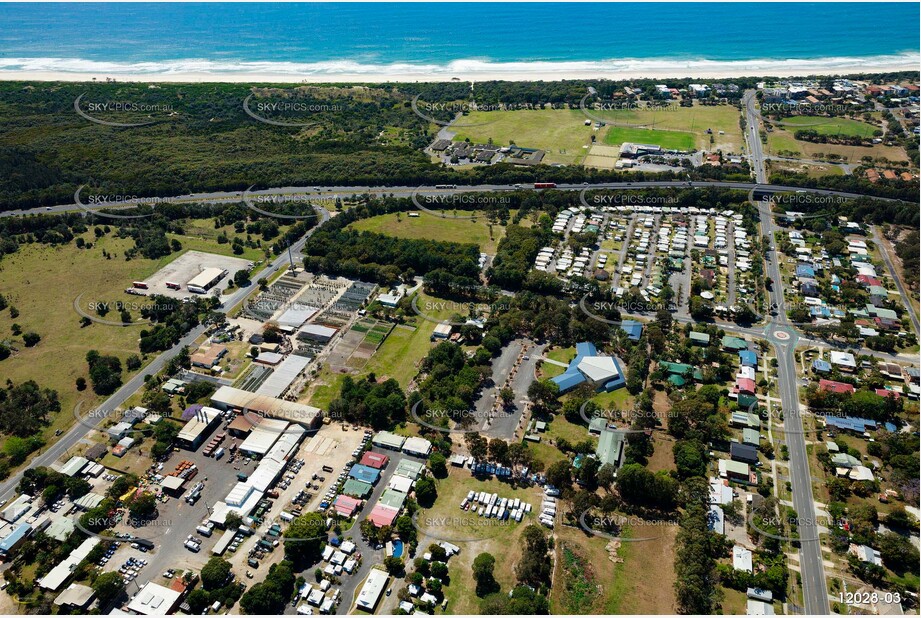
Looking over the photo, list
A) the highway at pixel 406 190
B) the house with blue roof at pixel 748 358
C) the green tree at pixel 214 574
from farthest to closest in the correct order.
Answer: the highway at pixel 406 190
the house with blue roof at pixel 748 358
the green tree at pixel 214 574

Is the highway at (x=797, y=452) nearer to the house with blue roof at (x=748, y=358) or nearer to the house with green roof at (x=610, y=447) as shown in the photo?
the house with blue roof at (x=748, y=358)

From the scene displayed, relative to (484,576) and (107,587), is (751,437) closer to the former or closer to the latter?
(484,576)

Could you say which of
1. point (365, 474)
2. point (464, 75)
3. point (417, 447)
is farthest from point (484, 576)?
point (464, 75)

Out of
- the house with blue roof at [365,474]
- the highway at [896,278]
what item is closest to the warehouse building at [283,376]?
the house with blue roof at [365,474]

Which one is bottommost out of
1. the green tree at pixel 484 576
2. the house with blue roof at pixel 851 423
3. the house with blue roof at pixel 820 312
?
the green tree at pixel 484 576

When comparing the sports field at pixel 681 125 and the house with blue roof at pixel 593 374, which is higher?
the sports field at pixel 681 125

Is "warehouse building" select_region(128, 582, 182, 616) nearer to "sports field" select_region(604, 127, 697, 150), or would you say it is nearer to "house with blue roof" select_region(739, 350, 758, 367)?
"house with blue roof" select_region(739, 350, 758, 367)
